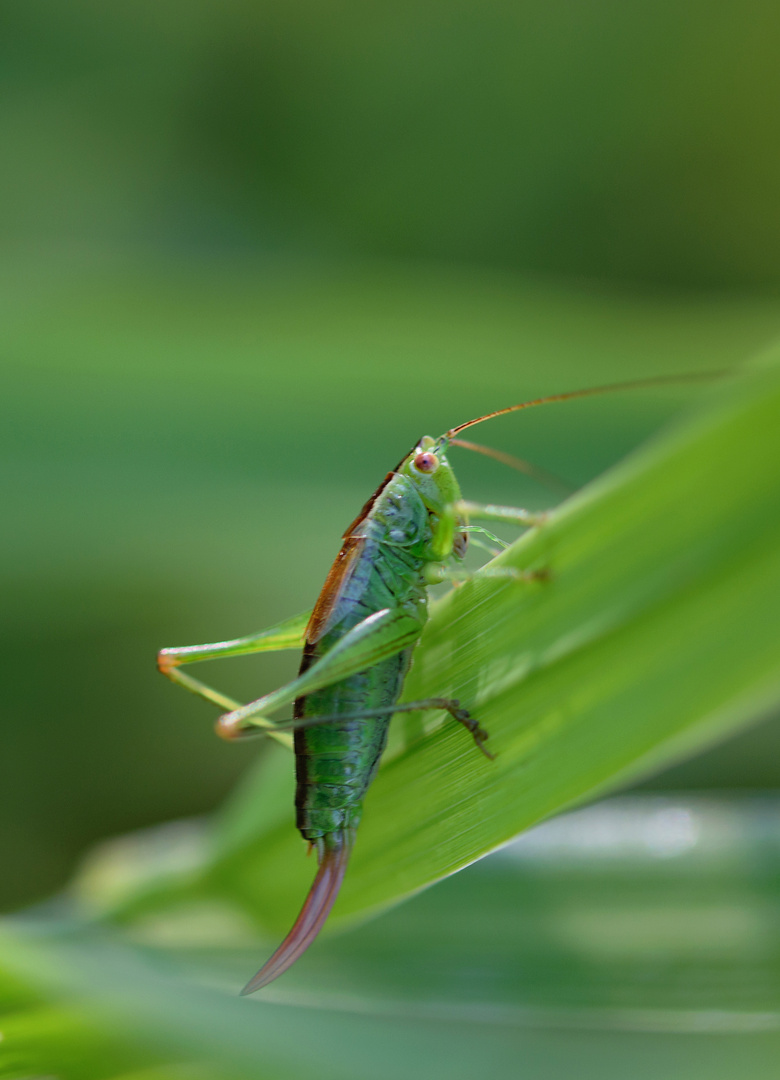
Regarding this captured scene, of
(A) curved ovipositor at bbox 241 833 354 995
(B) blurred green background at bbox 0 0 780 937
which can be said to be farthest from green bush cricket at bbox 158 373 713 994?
(B) blurred green background at bbox 0 0 780 937

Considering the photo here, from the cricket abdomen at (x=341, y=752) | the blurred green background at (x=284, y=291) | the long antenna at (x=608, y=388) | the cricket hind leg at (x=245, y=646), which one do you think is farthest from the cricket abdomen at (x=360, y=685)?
the blurred green background at (x=284, y=291)

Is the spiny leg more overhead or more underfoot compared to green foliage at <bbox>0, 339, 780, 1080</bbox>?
more overhead

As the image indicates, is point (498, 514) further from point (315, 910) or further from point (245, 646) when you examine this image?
point (315, 910)

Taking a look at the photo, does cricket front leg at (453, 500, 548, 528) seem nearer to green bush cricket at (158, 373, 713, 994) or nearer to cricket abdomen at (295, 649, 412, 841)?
green bush cricket at (158, 373, 713, 994)

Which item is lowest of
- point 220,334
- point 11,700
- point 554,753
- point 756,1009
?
point 756,1009

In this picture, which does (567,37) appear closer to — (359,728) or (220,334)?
(220,334)

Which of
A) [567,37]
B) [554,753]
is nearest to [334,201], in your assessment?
[567,37]
